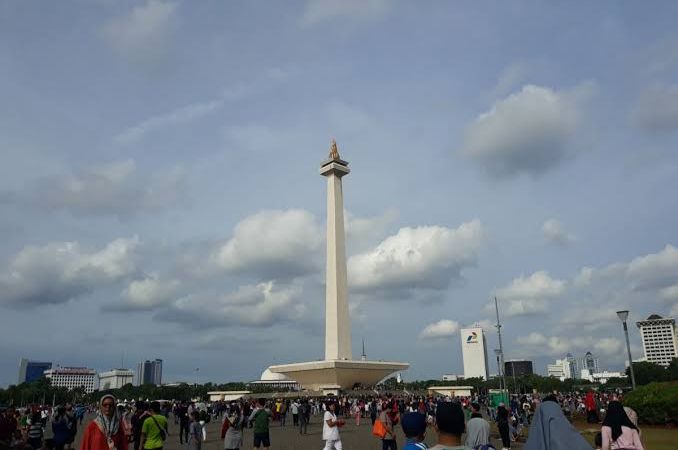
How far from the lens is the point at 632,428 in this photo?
6258mm

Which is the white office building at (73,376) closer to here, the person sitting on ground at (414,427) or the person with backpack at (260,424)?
the person with backpack at (260,424)

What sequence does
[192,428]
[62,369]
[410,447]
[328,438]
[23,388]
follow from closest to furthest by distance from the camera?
[410,447] → [328,438] → [192,428] → [23,388] → [62,369]

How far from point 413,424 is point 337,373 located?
55.5 m

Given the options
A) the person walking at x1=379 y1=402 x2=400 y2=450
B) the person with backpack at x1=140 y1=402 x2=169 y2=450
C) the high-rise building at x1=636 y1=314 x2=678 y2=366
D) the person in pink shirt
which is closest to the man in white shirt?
the person walking at x1=379 y1=402 x2=400 y2=450

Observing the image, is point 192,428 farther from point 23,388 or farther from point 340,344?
point 23,388

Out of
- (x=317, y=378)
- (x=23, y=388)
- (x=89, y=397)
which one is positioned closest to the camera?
(x=317, y=378)

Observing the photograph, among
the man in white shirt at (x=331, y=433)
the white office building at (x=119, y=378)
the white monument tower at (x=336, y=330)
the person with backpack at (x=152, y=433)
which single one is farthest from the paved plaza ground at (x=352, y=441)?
the white office building at (x=119, y=378)

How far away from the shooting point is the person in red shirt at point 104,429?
6.30m

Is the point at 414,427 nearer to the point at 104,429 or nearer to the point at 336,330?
the point at 104,429

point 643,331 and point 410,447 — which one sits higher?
point 643,331

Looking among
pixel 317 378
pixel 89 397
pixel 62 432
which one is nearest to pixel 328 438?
pixel 62 432

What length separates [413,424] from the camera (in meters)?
4.88

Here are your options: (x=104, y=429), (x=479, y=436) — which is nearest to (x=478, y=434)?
(x=479, y=436)

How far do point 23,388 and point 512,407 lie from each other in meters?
94.9
